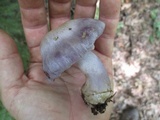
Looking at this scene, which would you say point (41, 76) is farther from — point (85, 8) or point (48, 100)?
point (85, 8)

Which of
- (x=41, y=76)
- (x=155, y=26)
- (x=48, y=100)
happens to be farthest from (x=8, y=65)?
(x=155, y=26)

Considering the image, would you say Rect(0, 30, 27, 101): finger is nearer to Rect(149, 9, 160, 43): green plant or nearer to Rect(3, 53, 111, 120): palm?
Rect(3, 53, 111, 120): palm

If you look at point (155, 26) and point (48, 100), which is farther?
point (155, 26)

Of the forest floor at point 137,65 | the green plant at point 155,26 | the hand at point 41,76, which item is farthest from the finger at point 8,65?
the green plant at point 155,26

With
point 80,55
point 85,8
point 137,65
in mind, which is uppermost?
point 85,8

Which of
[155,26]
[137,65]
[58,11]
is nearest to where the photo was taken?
[58,11]

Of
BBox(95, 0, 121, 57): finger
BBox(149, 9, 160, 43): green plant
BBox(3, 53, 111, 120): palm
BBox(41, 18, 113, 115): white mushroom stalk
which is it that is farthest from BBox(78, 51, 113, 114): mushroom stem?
BBox(149, 9, 160, 43): green plant
